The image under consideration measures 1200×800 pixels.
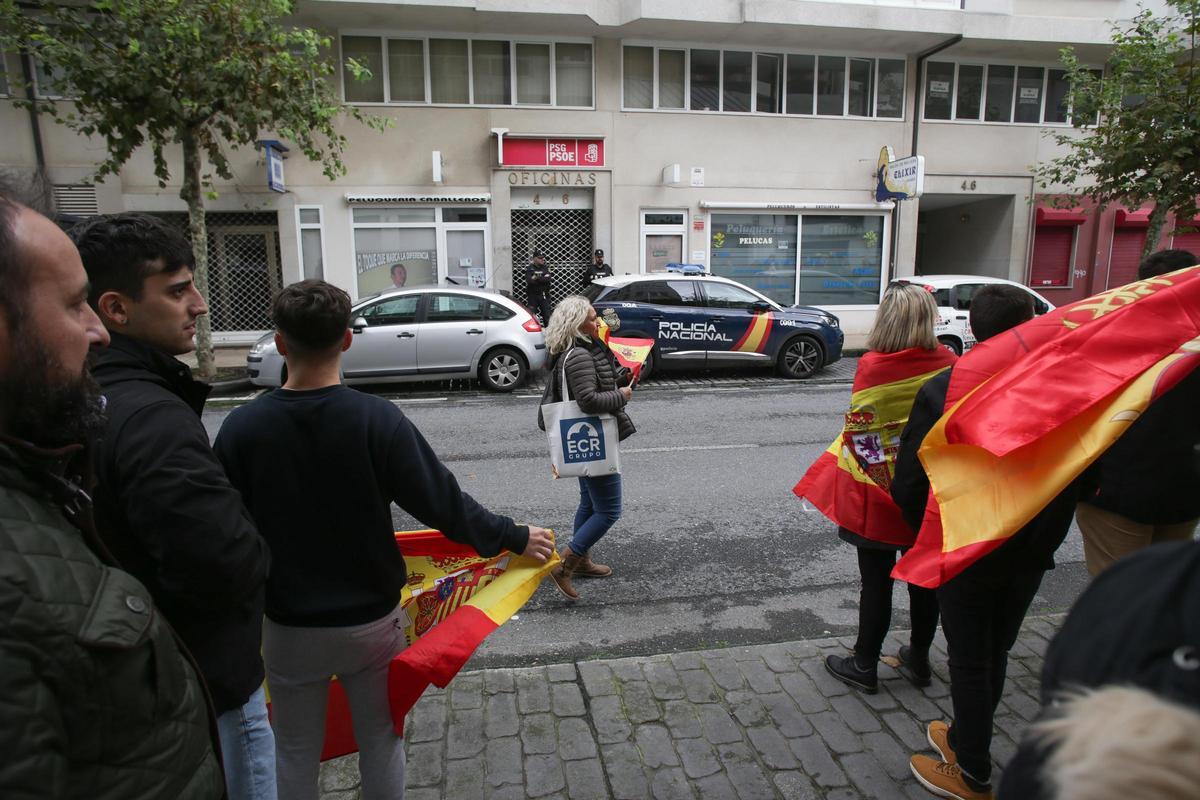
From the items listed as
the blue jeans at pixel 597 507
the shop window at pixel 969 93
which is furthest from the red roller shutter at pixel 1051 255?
the blue jeans at pixel 597 507

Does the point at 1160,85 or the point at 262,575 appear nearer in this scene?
the point at 262,575

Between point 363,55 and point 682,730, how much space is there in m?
16.7

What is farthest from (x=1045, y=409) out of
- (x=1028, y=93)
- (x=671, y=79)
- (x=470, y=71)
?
(x=1028, y=93)

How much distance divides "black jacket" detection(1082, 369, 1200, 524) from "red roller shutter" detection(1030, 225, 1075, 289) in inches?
750

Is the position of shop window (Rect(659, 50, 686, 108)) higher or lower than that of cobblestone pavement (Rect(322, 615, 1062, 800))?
higher

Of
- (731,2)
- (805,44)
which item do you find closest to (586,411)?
(731,2)

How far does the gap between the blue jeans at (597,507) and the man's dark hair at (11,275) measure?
339 cm

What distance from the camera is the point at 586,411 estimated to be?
4238 mm

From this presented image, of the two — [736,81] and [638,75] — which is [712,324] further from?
[736,81]

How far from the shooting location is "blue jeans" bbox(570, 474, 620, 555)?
14.5 ft

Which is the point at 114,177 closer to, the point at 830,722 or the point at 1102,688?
the point at 830,722

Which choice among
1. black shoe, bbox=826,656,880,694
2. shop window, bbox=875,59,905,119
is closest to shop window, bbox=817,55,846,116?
shop window, bbox=875,59,905,119

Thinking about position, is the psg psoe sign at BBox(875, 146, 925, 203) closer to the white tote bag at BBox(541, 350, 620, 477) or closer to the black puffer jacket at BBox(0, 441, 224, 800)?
the white tote bag at BBox(541, 350, 620, 477)

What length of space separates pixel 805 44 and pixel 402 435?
18197mm
